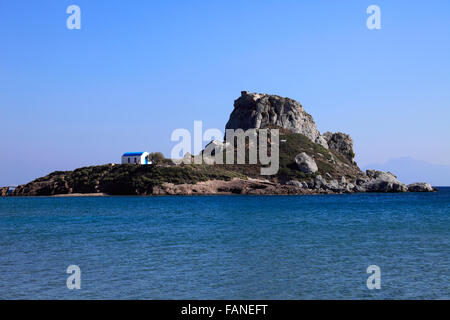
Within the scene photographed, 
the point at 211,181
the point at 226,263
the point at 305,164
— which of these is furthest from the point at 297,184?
the point at 226,263

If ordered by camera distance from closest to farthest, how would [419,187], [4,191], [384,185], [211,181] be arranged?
[211,181]
[384,185]
[4,191]
[419,187]

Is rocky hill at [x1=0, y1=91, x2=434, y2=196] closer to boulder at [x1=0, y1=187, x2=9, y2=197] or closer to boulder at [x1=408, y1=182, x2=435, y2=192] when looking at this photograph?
boulder at [x1=408, y1=182, x2=435, y2=192]

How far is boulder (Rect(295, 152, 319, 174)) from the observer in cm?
16951

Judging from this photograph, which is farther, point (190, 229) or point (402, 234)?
point (190, 229)

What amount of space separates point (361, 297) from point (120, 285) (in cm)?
887

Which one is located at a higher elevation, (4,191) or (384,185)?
(384,185)

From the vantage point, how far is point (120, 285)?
1817 cm

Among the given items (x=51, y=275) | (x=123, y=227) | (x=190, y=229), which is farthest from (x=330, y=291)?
(x=123, y=227)

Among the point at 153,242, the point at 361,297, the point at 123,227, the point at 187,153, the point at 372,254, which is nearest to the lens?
the point at 361,297

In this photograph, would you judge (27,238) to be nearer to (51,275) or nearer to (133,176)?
(51,275)

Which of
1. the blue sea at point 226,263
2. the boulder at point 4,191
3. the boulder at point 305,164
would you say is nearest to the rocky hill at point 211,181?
the boulder at point 305,164

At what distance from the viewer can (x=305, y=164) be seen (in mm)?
→ 170125

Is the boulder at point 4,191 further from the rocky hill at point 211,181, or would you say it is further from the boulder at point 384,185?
the boulder at point 384,185

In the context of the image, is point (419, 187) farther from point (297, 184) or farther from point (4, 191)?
point (4, 191)
